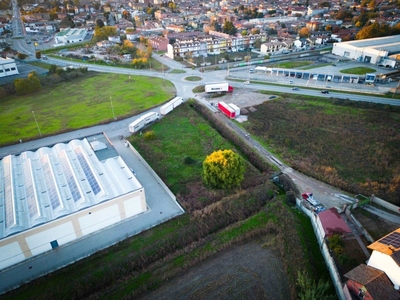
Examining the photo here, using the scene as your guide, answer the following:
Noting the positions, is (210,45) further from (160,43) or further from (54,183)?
(54,183)

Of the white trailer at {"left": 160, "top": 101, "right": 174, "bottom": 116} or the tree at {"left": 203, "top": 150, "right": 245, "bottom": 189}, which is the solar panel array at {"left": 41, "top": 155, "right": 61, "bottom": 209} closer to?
the tree at {"left": 203, "top": 150, "right": 245, "bottom": 189}

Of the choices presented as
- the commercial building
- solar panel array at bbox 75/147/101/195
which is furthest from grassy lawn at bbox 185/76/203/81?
the commercial building

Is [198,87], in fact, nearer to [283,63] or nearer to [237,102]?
[237,102]

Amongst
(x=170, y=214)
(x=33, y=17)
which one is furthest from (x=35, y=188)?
(x=33, y=17)

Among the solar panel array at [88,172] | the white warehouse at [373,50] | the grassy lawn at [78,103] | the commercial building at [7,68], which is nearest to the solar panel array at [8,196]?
the solar panel array at [88,172]

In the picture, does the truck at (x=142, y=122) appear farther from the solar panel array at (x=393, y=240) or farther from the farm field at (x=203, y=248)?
the solar panel array at (x=393, y=240)

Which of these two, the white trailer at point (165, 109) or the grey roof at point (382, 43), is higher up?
the grey roof at point (382, 43)

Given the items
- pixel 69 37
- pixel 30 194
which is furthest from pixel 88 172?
pixel 69 37
